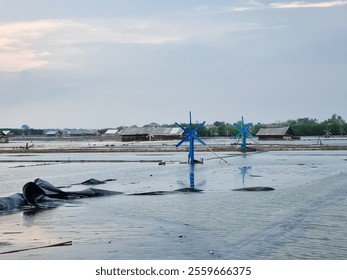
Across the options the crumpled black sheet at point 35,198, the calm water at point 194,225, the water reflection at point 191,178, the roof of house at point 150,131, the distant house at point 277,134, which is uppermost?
the roof of house at point 150,131

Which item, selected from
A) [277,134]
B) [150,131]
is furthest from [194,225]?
[150,131]

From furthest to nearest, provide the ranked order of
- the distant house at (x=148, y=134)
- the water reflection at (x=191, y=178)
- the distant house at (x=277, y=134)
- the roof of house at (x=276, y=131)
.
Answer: the distant house at (x=148, y=134) < the distant house at (x=277, y=134) < the roof of house at (x=276, y=131) < the water reflection at (x=191, y=178)

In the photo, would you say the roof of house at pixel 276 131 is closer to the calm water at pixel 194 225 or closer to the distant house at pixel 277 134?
the distant house at pixel 277 134

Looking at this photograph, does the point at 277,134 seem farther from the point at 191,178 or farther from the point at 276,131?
the point at 191,178

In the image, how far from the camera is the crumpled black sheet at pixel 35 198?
821 inches

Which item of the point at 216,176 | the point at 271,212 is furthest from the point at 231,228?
the point at 216,176

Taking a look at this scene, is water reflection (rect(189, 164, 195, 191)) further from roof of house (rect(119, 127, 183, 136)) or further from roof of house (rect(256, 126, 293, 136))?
roof of house (rect(119, 127, 183, 136))

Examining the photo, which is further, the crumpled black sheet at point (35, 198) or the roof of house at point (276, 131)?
the roof of house at point (276, 131)

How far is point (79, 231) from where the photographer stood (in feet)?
53.3

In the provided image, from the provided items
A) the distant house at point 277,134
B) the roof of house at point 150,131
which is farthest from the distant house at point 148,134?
the distant house at point 277,134

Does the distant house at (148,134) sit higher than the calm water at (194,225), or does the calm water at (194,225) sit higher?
the distant house at (148,134)

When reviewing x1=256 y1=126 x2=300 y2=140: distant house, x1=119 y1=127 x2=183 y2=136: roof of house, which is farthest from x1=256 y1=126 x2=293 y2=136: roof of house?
x1=119 y1=127 x2=183 y2=136: roof of house

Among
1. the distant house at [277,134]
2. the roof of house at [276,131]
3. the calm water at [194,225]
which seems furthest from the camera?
the distant house at [277,134]

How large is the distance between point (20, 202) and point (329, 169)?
24.2 meters
